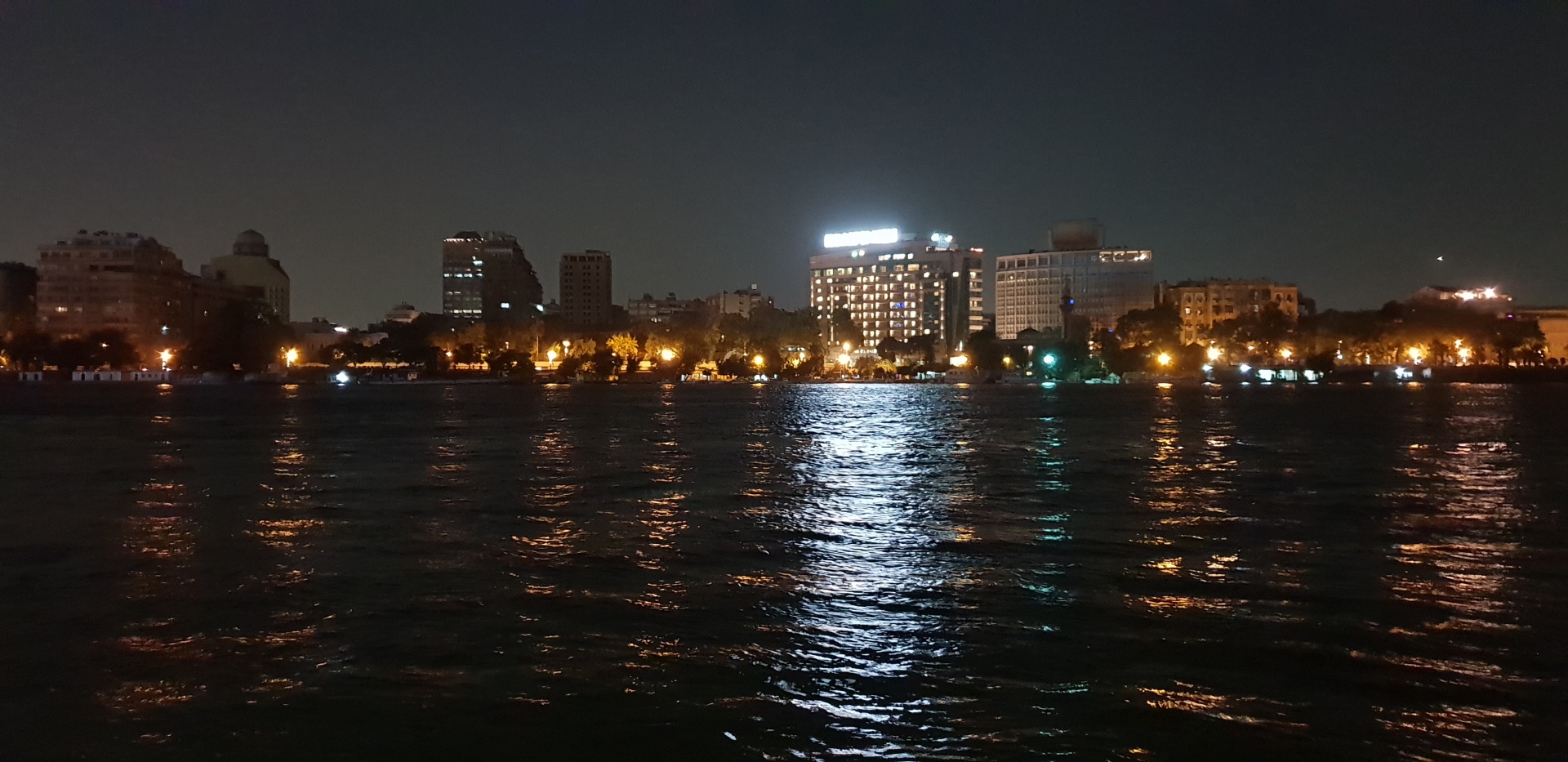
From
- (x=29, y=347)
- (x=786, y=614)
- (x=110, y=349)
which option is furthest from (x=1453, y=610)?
(x=110, y=349)

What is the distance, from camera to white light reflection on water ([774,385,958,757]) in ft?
29.8

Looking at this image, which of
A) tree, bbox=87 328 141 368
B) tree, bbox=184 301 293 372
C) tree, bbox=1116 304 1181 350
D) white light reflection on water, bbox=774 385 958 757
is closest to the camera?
white light reflection on water, bbox=774 385 958 757

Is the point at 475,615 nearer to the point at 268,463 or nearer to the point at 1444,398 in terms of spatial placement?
the point at 268,463

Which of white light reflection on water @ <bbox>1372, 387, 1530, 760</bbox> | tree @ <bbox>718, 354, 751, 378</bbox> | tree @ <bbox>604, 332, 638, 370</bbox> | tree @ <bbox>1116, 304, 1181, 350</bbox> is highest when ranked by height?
tree @ <bbox>1116, 304, 1181, 350</bbox>

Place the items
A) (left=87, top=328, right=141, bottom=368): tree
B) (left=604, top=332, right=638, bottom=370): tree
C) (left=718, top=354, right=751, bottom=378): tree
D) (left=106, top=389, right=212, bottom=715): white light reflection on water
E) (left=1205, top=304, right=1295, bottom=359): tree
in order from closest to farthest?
Result: (left=106, top=389, right=212, bottom=715): white light reflection on water < (left=87, top=328, right=141, bottom=368): tree < (left=604, top=332, right=638, bottom=370): tree < (left=1205, top=304, right=1295, bottom=359): tree < (left=718, top=354, right=751, bottom=378): tree

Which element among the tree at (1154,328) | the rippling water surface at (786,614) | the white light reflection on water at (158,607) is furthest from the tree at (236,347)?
the white light reflection on water at (158,607)

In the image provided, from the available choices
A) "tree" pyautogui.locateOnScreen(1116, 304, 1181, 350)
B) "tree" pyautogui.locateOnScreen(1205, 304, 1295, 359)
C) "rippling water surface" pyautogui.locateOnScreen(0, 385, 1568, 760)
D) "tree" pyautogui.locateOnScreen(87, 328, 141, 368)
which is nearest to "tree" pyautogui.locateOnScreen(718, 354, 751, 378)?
"tree" pyautogui.locateOnScreen(1116, 304, 1181, 350)

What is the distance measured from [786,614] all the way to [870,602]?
46.9 inches

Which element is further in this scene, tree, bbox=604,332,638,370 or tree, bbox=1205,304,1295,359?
tree, bbox=1205,304,1295,359

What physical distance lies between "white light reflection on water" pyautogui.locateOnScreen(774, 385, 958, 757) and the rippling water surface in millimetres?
63

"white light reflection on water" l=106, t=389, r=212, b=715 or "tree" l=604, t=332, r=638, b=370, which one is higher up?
"tree" l=604, t=332, r=638, b=370

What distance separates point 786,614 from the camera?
12320 millimetres

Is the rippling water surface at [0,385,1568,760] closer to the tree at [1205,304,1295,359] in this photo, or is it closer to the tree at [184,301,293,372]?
the tree at [1205,304,1295,359]

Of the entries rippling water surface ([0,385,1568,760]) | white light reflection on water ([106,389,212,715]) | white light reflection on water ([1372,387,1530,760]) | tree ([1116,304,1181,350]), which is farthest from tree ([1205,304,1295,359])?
white light reflection on water ([106,389,212,715])
